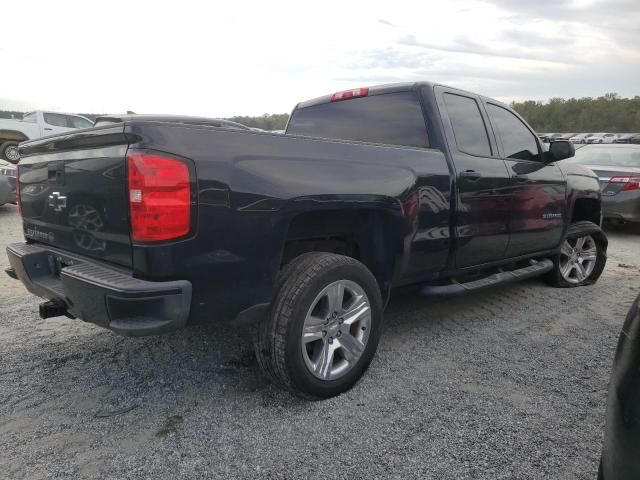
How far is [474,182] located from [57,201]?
2.75 m

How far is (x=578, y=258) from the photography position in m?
5.26

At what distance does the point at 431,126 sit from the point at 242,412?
2273 mm

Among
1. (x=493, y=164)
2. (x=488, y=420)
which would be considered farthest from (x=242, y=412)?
(x=493, y=164)

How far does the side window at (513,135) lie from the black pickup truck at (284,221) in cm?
6

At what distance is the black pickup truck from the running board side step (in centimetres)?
3

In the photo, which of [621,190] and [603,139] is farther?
[603,139]

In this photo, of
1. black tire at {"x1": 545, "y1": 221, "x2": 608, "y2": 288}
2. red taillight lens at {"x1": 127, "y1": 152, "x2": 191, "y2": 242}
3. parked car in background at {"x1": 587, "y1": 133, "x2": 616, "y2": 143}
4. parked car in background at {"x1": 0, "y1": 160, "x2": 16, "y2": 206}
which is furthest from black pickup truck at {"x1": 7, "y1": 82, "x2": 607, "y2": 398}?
parked car in background at {"x1": 587, "y1": 133, "x2": 616, "y2": 143}

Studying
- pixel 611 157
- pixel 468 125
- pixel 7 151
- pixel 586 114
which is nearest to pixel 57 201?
pixel 468 125

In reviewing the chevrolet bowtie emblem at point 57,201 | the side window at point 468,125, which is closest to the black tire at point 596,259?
the side window at point 468,125

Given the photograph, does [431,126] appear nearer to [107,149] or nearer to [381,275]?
[381,275]

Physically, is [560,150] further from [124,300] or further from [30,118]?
[30,118]

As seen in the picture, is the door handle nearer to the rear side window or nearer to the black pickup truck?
the black pickup truck

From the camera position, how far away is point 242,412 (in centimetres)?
256

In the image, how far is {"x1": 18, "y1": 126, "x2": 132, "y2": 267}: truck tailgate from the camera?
217cm
